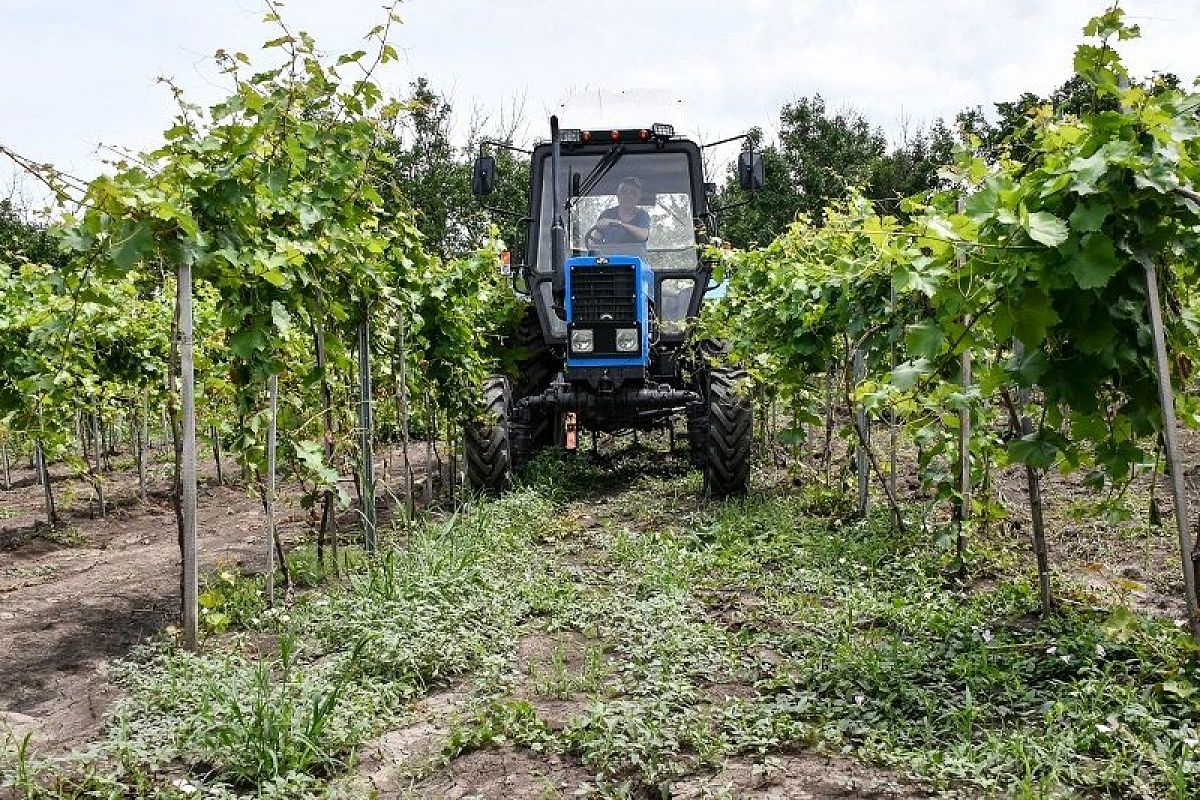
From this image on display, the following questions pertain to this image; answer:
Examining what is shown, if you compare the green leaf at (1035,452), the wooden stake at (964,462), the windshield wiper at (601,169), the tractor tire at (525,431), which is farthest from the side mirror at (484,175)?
the green leaf at (1035,452)

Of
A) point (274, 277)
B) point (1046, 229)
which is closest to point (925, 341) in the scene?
point (1046, 229)

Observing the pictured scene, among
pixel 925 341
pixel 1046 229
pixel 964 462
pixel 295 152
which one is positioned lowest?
pixel 964 462

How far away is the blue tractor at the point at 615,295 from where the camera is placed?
817 centimetres

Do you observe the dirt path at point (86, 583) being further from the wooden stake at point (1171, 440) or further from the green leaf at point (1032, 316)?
the wooden stake at point (1171, 440)

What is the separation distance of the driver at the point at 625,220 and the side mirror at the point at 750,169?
908mm

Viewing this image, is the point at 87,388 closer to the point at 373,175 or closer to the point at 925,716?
the point at 373,175

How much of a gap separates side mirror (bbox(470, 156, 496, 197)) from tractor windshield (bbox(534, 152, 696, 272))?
2.22 feet

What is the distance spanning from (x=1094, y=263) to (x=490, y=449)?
558cm

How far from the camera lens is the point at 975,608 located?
4.32 metres

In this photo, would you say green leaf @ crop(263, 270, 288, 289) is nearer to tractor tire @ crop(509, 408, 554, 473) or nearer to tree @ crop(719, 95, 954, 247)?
tractor tire @ crop(509, 408, 554, 473)

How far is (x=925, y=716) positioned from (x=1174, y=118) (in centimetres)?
199

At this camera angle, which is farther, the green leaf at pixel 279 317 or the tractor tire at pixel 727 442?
the tractor tire at pixel 727 442

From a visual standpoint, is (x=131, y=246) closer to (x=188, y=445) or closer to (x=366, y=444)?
(x=188, y=445)

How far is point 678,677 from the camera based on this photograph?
3.77m
